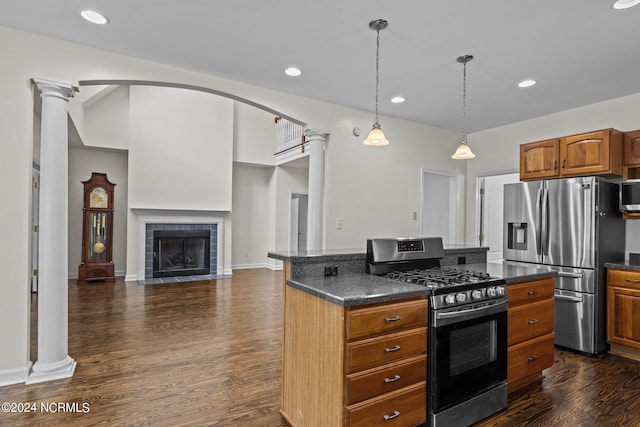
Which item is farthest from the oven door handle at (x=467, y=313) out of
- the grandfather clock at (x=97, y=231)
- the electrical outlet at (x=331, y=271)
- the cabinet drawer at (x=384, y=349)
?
the grandfather clock at (x=97, y=231)

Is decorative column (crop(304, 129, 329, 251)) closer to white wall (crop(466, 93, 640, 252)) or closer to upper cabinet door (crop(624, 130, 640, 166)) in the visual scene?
white wall (crop(466, 93, 640, 252))

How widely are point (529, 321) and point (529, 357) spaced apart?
0.88 feet

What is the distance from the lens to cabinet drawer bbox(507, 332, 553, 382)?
250cm

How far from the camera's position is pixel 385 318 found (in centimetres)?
185

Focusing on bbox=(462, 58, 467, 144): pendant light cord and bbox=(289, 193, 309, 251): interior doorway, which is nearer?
bbox=(462, 58, 467, 144): pendant light cord

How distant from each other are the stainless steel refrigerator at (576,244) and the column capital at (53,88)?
4.50 metres

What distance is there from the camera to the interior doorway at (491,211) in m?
5.54

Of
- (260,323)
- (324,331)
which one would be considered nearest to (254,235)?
(260,323)

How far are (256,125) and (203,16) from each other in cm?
597

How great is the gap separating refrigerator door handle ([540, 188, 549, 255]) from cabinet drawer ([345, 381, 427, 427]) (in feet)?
8.38

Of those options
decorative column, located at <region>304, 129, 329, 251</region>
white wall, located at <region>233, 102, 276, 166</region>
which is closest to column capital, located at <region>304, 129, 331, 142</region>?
decorative column, located at <region>304, 129, 329, 251</region>

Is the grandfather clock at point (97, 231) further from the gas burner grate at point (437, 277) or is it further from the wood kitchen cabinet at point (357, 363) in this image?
the gas burner grate at point (437, 277)

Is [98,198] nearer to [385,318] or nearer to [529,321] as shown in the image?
[385,318]

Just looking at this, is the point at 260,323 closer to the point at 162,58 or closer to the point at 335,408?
the point at 335,408
